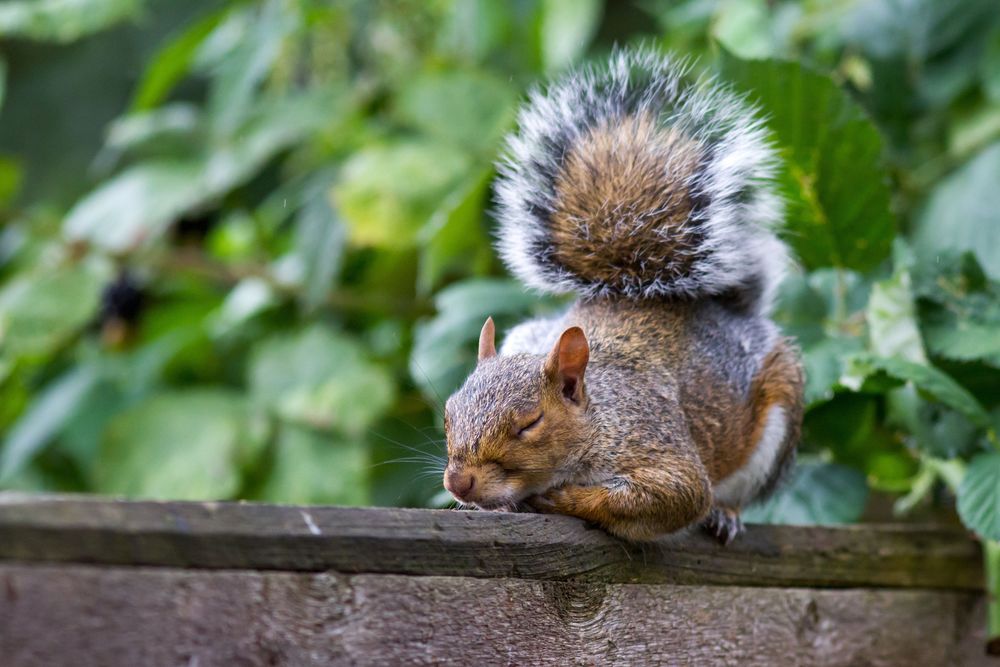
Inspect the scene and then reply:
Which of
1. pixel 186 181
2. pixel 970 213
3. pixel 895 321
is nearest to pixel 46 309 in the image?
pixel 186 181

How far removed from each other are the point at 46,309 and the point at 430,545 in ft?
5.28

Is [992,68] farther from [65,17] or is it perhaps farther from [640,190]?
[65,17]

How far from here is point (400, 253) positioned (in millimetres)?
2426

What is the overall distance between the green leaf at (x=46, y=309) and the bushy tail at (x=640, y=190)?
1.13 metres

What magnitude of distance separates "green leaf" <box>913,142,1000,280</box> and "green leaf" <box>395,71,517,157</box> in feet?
2.70

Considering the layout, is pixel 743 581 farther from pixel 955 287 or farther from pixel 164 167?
pixel 164 167

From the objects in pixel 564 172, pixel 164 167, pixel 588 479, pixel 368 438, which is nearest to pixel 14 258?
pixel 164 167

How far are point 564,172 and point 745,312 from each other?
1.03 feet

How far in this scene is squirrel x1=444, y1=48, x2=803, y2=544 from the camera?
1262 millimetres

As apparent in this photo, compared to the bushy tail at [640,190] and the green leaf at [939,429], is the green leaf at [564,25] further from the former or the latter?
the green leaf at [939,429]

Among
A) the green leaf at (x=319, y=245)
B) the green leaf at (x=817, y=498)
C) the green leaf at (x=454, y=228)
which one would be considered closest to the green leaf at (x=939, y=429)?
the green leaf at (x=817, y=498)

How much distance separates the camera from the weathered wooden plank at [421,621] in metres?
0.74

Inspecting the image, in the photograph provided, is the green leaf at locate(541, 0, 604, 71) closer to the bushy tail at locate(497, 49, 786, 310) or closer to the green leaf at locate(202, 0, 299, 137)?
the green leaf at locate(202, 0, 299, 137)

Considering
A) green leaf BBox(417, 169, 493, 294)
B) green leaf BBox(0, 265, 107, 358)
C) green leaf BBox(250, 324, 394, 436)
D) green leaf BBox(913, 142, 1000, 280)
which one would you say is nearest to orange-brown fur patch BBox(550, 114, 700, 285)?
green leaf BBox(417, 169, 493, 294)
